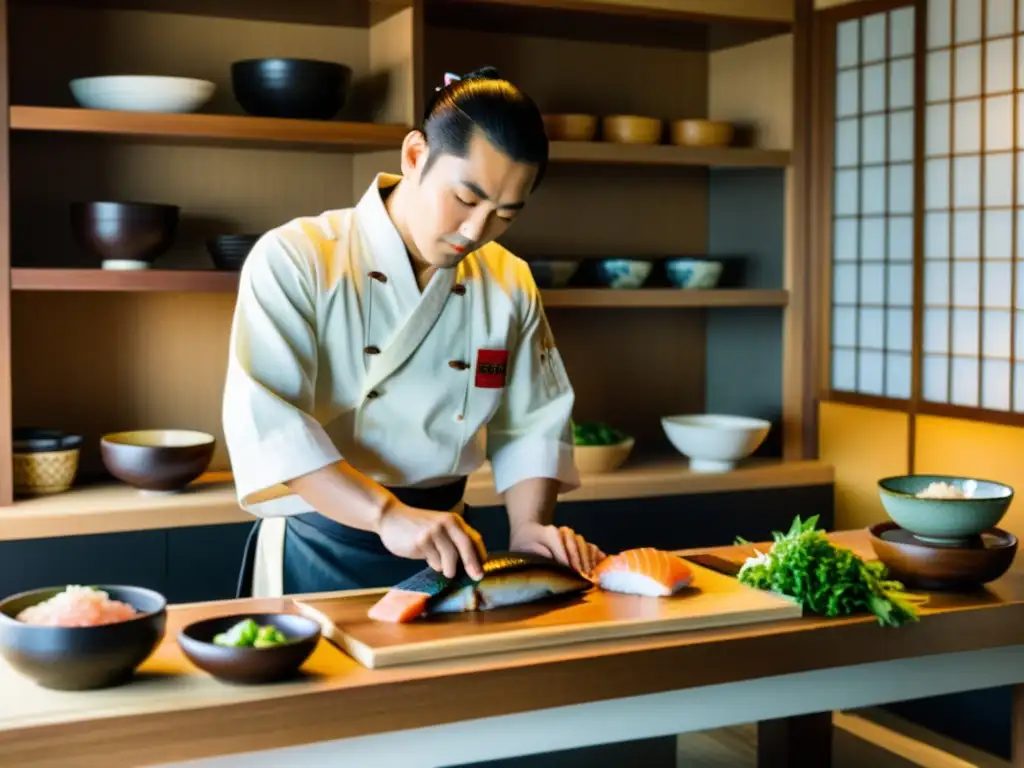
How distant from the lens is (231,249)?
149 inches

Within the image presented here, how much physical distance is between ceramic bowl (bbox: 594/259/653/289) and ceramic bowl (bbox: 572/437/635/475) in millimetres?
530

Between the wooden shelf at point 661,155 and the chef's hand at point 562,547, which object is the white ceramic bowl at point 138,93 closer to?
the wooden shelf at point 661,155

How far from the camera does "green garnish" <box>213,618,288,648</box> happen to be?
5.65ft

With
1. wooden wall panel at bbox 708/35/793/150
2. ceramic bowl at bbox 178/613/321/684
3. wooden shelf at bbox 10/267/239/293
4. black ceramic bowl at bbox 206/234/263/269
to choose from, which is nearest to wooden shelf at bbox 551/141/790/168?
wooden wall panel at bbox 708/35/793/150

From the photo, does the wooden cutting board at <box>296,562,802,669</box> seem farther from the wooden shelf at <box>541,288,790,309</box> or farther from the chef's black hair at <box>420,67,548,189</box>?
the wooden shelf at <box>541,288,790,309</box>

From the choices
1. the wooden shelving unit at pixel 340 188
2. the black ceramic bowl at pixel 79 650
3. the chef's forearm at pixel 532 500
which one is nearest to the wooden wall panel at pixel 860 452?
the wooden shelving unit at pixel 340 188

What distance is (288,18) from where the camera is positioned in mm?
4109

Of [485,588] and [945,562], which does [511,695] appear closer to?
[485,588]

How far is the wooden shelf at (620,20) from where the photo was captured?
411cm

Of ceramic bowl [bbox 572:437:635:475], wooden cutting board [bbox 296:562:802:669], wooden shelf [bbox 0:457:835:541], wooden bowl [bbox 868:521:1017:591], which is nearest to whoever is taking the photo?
wooden cutting board [bbox 296:562:802:669]

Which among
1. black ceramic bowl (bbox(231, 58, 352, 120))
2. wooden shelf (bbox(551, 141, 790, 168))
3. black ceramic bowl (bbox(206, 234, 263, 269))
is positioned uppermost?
black ceramic bowl (bbox(231, 58, 352, 120))

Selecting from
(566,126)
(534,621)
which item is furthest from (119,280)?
(534,621)

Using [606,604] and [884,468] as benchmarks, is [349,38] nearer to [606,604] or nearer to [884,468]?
[884,468]

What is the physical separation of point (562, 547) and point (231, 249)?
184cm
